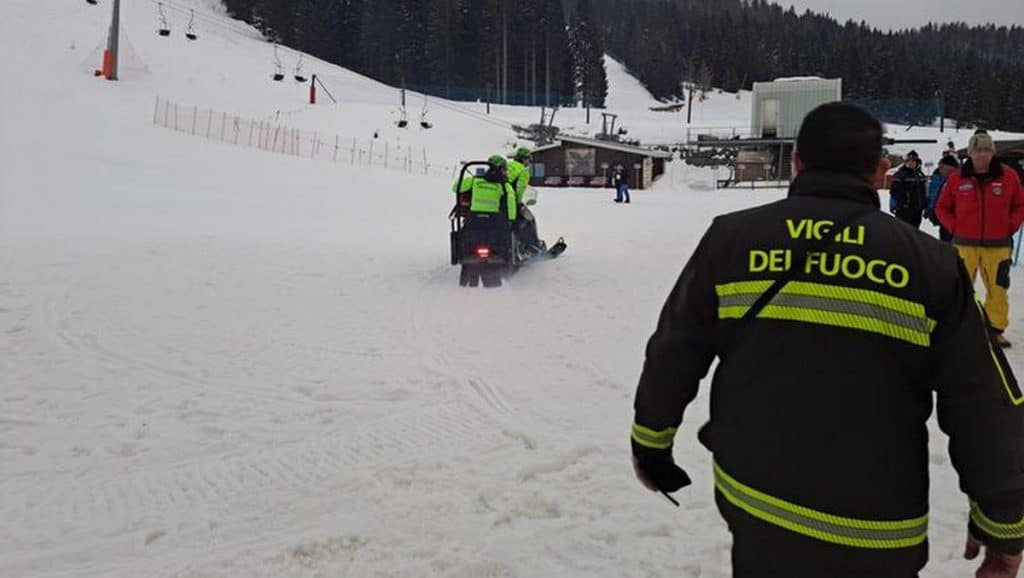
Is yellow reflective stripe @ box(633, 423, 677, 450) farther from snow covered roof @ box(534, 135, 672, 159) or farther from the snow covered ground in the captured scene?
snow covered roof @ box(534, 135, 672, 159)

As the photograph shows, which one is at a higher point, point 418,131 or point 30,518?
point 418,131

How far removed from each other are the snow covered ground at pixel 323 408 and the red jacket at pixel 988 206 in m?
1.01

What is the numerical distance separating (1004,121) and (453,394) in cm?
8950

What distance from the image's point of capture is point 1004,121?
76.6 metres

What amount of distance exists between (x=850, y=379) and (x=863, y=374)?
0.03 metres

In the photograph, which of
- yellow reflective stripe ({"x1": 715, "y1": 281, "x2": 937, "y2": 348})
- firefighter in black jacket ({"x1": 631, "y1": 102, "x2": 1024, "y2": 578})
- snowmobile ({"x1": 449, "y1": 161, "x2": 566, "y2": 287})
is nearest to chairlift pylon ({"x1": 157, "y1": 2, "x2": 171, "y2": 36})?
snowmobile ({"x1": 449, "y1": 161, "x2": 566, "y2": 287})

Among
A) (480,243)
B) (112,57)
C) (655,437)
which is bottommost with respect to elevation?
(655,437)

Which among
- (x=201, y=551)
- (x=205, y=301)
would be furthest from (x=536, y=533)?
(x=205, y=301)

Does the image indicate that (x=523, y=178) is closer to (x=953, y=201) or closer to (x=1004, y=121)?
(x=953, y=201)

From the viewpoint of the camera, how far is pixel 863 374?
1.58 m

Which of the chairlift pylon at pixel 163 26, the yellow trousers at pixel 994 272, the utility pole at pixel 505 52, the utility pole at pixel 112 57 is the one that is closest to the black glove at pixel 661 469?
the yellow trousers at pixel 994 272

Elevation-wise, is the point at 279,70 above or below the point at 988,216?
above

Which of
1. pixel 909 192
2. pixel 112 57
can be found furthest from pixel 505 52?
pixel 909 192

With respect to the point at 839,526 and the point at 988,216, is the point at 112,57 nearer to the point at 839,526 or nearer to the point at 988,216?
the point at 988,216
